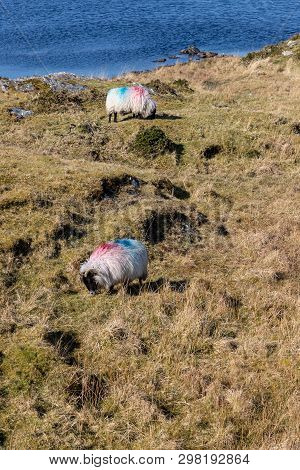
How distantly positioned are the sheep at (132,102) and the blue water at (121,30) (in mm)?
21779

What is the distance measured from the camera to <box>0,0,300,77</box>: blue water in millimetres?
50688

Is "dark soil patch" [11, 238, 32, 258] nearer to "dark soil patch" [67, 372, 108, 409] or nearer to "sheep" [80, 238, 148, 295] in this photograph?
"sheep" [80, 238, 148, 295]

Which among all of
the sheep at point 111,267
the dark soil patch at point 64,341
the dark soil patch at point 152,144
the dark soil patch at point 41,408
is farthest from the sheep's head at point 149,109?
the dark soil patch at point 41,408

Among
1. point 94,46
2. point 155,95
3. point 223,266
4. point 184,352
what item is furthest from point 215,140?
point 94,46

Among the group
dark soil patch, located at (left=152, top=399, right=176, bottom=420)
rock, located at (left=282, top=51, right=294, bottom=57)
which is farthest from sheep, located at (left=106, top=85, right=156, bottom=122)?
rock, located at (left=282, top=51, right=294, bottom=57)

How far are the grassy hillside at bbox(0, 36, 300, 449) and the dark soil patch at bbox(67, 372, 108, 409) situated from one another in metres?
0.03

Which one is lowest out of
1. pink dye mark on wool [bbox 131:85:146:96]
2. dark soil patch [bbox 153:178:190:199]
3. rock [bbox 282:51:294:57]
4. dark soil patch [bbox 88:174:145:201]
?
dark soil patch [bbox 153:178:190:199]

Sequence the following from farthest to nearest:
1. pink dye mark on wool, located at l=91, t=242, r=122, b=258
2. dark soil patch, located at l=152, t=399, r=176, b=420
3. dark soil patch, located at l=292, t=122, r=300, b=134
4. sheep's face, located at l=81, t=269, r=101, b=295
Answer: dark soil patch, located at l=292, t=122, r=300, b=134 → pink dye mark on wool, located at l=91, t=242, r=122, b=258 → sheep's face, located at l=81, t=269, r=101, b=295 → dark soil patch, located at l=152, t=399, r=176, b=420

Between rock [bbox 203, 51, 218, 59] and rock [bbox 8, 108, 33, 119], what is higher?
rock [bbox 203, 51, 218, 59]

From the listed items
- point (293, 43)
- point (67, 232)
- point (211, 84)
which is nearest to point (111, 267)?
point (67, 232)

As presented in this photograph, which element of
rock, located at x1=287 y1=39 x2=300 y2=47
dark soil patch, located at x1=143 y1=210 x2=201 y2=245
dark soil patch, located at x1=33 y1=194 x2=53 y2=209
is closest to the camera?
dark soil patch, located at x1=33 y1=194 x2=53 y2=209

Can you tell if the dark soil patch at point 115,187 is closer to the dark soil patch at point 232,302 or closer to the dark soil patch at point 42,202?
the dark soil patch at point 42,202

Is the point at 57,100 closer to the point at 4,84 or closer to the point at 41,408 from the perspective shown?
the point at 4,84
